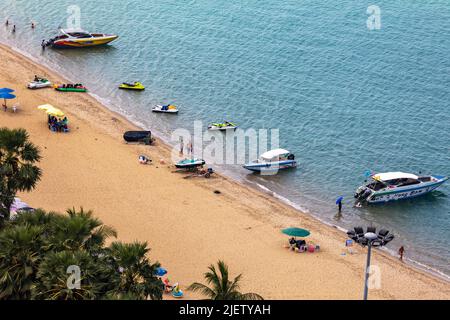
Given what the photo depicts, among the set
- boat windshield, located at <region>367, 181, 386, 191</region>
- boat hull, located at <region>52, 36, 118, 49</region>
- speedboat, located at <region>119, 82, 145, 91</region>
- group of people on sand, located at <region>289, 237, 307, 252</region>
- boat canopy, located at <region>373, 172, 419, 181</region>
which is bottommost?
group of people on sand, located at <region>289, 237, 307, 252</region>

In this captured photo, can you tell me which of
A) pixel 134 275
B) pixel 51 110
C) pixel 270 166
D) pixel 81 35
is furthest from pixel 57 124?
pixel 134 275

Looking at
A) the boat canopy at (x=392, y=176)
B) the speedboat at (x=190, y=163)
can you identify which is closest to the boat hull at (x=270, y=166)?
the speedboat at (x=190, y=163)

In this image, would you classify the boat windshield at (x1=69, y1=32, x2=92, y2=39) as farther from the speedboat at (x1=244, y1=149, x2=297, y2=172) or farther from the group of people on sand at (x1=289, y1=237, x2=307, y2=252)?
the group of people on sand at (x1=289, y1=237, x2=307, y2=252)

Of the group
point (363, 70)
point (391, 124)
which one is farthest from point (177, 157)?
point (363, 70)

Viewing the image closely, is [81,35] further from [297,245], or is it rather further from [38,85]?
[297,245]

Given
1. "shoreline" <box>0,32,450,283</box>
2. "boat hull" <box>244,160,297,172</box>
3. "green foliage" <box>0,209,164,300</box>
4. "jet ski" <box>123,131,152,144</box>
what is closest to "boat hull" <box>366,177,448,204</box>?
"shoreline" <box>0,32,450,283</box>
